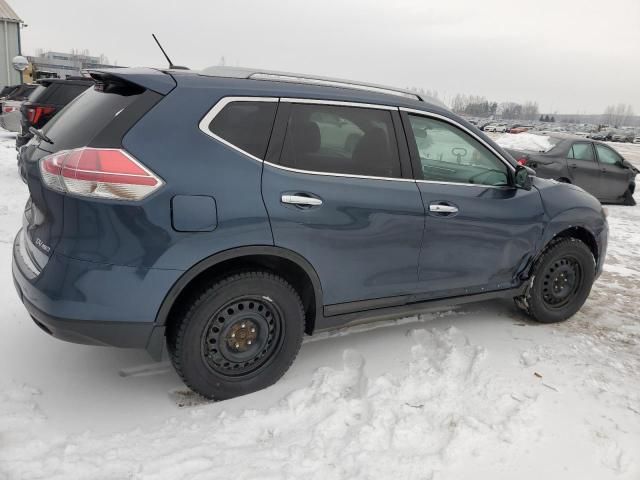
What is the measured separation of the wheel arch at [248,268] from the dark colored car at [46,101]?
716 cm

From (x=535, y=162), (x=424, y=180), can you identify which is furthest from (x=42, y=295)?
(x=535, y=162)

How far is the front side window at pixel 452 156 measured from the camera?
11.4 ft

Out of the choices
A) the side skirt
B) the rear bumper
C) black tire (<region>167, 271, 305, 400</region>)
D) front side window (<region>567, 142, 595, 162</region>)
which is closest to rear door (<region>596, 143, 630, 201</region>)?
front side window (<region>567, 142, 595, 162</region>)

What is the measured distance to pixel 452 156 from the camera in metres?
3.73

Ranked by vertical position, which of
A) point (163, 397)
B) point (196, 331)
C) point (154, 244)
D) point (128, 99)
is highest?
point (128, 99)

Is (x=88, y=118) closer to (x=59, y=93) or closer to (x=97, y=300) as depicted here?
(x=97, y=300)

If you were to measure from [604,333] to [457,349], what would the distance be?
1.49 meters

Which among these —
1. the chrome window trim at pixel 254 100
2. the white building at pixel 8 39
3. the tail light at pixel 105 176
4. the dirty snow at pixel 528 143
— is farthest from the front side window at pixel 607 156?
the white building at pixel 8 39

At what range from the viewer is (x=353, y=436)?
2.67 meters

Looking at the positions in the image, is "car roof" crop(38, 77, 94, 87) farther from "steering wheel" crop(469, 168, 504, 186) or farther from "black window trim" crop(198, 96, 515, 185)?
"steering wheel" crop(469, 168, 504, 186)

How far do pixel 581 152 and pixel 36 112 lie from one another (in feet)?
35.1

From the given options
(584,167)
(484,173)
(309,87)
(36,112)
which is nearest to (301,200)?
(309,87)

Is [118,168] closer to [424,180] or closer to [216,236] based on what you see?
[216,236]

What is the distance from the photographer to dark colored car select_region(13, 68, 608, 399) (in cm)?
248
